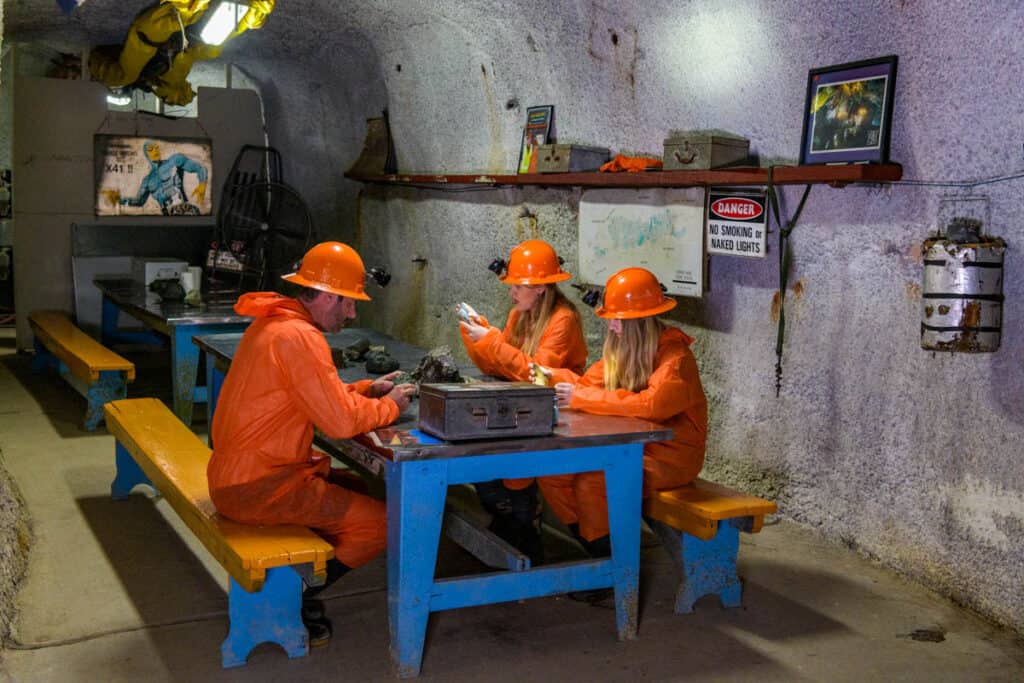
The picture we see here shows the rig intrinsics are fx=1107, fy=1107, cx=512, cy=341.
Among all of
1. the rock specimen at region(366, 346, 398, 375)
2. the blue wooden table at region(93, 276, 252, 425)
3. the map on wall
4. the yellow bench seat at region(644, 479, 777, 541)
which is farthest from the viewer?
the blue wooden table at region(93, 276, 252, 425)

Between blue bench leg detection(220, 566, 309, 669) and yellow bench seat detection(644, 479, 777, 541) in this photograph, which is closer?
blue bench leg detection(220, 566, 309, 669)

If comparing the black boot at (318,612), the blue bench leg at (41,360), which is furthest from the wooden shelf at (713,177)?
the blue bench leg at (41,360)

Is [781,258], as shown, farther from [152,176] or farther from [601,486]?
[152,176]

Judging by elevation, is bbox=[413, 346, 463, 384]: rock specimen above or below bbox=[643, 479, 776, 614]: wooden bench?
above

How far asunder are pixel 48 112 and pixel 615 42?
275 inches

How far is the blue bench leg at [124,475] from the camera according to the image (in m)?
6.25

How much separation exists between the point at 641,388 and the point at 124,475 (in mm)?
3194

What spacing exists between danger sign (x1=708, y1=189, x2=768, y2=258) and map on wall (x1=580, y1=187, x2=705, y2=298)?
10 cm

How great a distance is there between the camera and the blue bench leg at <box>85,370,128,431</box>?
25.7 ft

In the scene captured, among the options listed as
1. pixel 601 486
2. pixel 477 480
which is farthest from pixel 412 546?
pixel 601 486

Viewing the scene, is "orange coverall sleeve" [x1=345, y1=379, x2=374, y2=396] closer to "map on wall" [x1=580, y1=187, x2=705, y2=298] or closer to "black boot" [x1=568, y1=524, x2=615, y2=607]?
"black boot" [x1=568, y1=524, x2=615, y2=607]

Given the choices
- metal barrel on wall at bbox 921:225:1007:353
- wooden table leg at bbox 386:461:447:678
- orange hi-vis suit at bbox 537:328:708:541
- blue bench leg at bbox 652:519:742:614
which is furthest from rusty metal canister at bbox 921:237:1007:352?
wooden table leg at bbox 386:461:447:678

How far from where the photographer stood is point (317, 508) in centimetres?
425

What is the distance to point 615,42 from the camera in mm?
6898
